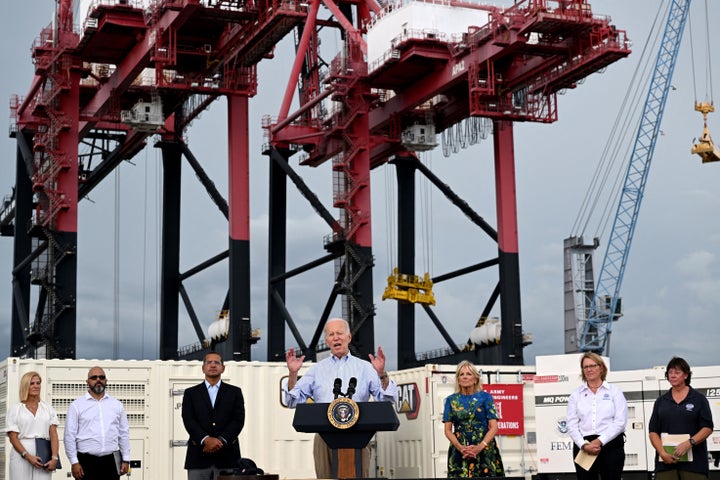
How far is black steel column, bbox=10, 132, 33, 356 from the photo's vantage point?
54.6 m

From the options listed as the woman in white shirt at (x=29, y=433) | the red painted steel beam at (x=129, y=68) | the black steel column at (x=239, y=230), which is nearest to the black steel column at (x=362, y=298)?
the black steel column at (x=239, y=230)

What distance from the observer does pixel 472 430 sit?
45.1ft

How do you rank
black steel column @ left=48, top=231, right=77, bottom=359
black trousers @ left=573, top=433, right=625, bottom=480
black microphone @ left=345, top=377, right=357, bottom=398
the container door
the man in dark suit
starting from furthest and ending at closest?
black steel column @ left=48, top=231, right=77, bottom=359 → the container door → the man in dark suit → black trousers @ left=573, top=433, right=625, bottom=480 → black microphone @ left=345, top=377, right=357, bottom=398

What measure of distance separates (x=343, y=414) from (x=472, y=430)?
3.40 m

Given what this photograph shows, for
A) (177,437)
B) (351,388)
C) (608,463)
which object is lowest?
(608,463)

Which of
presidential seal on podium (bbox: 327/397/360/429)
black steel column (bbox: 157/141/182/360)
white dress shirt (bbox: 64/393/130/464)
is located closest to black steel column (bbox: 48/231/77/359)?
black steel column (bbox: 157/141/182/360)

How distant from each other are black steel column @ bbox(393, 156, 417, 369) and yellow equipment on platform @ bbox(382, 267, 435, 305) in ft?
2.89

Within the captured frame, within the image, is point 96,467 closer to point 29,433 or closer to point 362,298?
point 29,433

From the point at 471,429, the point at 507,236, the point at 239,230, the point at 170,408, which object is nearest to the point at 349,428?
the point at 471,429

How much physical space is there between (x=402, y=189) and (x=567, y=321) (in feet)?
102

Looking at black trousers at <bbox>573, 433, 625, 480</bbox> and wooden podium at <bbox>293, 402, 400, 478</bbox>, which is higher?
wooden podium at <bbox>293, 402, 400, 478</bbox>

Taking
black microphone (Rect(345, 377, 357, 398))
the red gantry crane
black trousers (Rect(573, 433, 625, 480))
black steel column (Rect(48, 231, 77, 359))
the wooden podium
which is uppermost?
the red gantry crane

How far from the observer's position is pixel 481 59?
44781 millimetres

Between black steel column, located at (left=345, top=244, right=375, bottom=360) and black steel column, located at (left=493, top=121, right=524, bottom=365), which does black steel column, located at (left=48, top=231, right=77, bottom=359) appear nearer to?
black steel column, located at (left=345, top=244, right=375, bottom=360)
